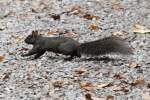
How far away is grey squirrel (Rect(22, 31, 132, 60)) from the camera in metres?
7.03

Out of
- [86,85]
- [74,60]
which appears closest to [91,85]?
[86,85]

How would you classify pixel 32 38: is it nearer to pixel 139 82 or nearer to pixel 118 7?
pixel 139 82

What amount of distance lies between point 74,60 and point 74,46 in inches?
6.9

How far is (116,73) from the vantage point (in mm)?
6754

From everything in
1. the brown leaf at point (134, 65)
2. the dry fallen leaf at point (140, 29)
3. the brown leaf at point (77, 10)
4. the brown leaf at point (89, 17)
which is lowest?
the brown leaf at point (134, 65)

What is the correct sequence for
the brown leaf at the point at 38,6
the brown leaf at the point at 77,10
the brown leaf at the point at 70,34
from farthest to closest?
the brown leaf at the point at 38,6, the brown leaf at the point at 77,10, the brown leaf at the point at 70,34

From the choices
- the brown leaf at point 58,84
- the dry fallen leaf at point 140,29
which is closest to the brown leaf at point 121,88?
the brown leaf at point 58,84

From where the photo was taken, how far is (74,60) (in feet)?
24.5

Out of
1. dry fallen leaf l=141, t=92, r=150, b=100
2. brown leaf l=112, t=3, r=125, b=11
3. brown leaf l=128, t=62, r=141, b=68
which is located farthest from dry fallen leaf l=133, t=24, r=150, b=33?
dry fallen leaf l=141, t=92, r=150, b=100

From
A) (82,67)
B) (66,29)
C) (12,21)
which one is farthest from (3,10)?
(82,67)

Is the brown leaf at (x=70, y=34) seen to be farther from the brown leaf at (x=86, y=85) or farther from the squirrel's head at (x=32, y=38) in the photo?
the brown leaf at (x=86, y=85)

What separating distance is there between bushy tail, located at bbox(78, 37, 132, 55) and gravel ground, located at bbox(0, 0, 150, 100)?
0.46ft

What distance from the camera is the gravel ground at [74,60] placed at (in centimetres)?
631

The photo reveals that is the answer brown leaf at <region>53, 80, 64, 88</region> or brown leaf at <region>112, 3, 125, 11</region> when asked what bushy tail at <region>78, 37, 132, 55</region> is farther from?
brown leaf at <region>112, 3, 125, 11</region>
